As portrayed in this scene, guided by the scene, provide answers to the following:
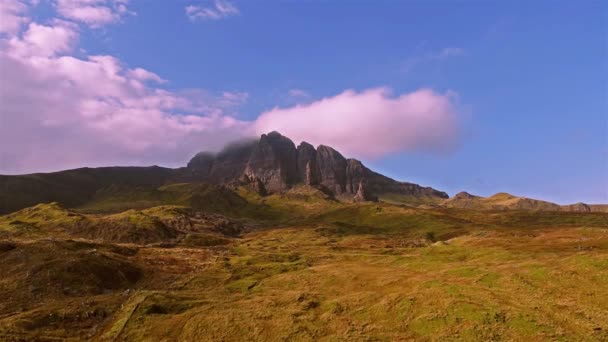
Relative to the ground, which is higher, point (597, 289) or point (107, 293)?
point (597, 289)

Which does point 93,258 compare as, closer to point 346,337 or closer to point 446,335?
point 346,337

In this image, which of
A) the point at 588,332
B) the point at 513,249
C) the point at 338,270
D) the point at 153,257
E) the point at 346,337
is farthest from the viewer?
the point at 153,257

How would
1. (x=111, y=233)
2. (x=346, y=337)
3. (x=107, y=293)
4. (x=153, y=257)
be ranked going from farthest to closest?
(x=111, y=233)
(x=153, y=257)
(x=107, y=293)
(x=346, y=337)

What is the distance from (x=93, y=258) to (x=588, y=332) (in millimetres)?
75619

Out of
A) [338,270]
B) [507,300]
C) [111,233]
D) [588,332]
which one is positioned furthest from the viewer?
[111,233]

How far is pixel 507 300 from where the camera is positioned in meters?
48.4

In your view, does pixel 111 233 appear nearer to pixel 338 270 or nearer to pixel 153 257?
pixel 153 257

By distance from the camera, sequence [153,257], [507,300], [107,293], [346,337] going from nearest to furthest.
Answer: [346,337] → [507,300] → [107,293] → [153,257]

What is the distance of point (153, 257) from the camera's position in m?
108

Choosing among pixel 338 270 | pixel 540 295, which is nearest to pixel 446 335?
pixel 540 295

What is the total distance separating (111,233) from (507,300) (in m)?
179

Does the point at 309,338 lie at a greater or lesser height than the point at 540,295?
lesser

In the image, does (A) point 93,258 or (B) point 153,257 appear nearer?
(A) point 93,258

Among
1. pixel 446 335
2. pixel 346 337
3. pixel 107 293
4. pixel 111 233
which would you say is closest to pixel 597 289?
pixel 446 335
